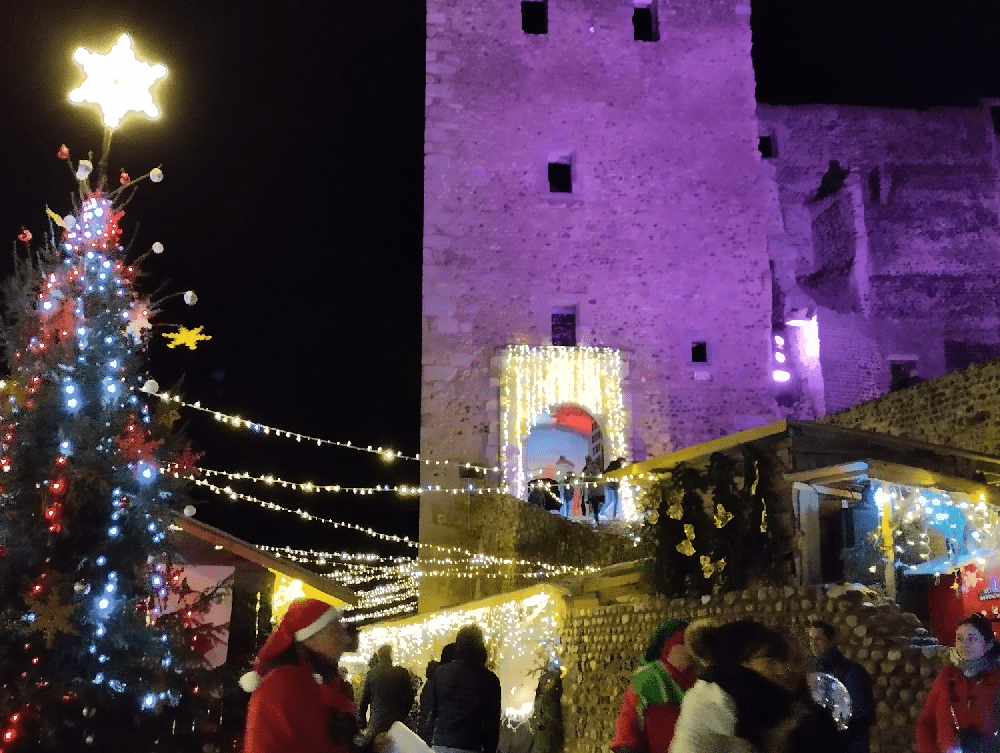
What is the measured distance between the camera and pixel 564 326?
16.7 m

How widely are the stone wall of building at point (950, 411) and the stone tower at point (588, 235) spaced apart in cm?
357

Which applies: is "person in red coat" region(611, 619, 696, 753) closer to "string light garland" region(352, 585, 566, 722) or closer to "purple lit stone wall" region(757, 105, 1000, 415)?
"string light garland" region(352, 585, 566, 722)

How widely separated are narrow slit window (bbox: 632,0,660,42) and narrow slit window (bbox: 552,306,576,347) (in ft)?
17.3

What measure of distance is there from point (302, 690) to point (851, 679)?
7.27 feet

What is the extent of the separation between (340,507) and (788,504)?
19.9 metres

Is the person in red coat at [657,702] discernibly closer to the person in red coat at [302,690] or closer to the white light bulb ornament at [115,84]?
the person in red coat at [302,690]

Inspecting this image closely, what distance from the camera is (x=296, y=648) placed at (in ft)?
9.97

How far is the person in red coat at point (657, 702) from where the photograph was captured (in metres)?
3.17

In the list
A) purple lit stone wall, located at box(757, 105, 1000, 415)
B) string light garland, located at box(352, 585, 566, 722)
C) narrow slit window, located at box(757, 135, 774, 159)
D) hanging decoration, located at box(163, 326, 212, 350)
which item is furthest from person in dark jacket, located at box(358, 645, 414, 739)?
narrow slit window, located at box(757, 135, 774, 159)

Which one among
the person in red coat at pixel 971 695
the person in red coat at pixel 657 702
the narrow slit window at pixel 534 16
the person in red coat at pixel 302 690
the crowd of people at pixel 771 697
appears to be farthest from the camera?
the narrow slit window at pixel 534 16

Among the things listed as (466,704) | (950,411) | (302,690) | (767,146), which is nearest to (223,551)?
(466,704)

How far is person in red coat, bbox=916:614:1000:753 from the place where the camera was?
3762mm

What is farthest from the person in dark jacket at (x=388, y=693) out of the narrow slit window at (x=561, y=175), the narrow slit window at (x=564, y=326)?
the narrow slit window at (x=561, y=175)

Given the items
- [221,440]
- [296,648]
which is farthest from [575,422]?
[296,648]
